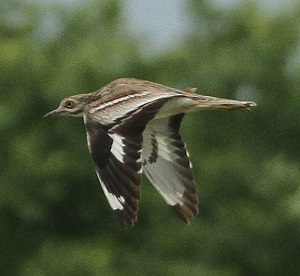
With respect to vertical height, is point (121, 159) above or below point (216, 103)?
above

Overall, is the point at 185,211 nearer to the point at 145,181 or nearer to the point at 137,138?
the point at 137,138

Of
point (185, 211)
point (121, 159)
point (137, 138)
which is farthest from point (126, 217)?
point (185, 211)

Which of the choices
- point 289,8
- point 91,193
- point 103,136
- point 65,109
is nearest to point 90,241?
point 91,193

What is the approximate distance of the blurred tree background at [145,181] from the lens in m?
28.0

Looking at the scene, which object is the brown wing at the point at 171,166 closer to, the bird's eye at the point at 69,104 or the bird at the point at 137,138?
the bird at the point at 137,138

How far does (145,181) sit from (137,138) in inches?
574

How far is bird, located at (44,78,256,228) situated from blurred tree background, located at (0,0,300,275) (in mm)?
11557

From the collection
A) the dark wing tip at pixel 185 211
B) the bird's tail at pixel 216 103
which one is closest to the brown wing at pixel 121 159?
the bird's tail at pixel 216 103

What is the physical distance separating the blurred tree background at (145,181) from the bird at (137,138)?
37.9ft

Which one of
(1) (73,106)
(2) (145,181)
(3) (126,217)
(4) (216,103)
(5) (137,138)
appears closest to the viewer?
(3) (126,217)

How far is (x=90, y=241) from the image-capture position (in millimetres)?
28391

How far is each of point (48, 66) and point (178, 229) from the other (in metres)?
A: 4.02

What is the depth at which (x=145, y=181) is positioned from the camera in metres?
26.7

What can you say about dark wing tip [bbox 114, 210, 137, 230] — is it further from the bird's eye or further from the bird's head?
the bird's eye
